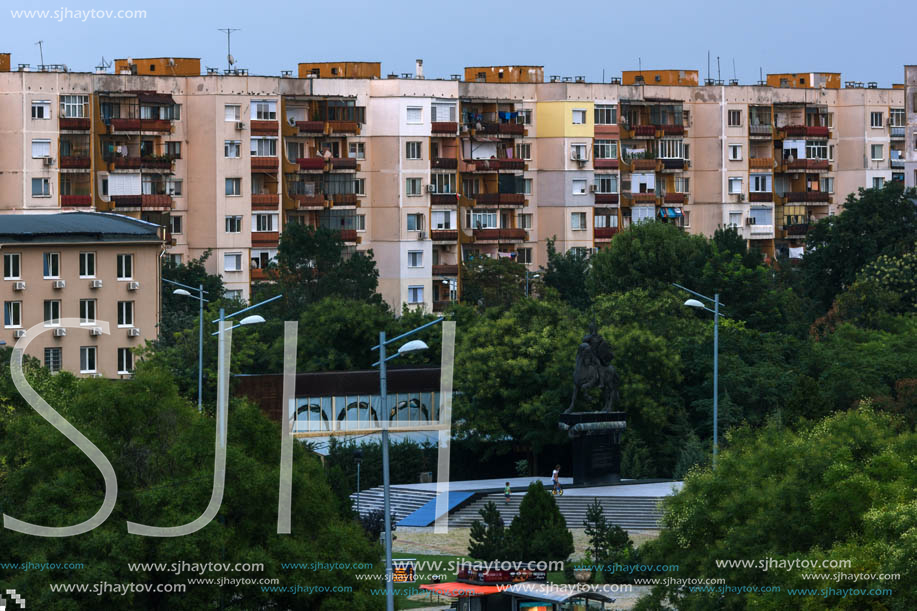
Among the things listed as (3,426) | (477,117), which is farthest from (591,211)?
(3,426)

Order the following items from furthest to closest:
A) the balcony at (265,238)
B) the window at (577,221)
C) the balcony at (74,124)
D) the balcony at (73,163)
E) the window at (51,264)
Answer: the window at (577,221) < the balcony at (265,238) < the balcony at (74,124) < the balcony at (73,163) < the window at (51,264)

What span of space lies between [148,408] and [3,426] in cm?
549

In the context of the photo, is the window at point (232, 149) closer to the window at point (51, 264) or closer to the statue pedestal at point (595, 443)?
the window at point (51, 264)

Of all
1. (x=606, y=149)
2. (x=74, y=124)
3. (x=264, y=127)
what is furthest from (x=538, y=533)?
(x=606, y=149)

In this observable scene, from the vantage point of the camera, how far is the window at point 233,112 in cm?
8869

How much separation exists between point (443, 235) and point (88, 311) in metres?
28.1

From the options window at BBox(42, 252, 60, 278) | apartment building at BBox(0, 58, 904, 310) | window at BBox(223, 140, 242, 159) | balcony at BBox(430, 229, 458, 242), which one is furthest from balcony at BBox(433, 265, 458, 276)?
window at BBox(42, 252, 60, 278)

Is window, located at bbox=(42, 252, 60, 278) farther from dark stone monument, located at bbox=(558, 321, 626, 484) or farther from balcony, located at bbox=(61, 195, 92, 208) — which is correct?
dark stone monument, located at bbox=(558, 321, 626, 484)

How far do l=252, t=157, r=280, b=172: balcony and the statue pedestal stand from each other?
117 feet

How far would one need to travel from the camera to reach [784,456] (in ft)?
114

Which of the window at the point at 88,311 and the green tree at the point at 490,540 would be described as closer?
the green tree at the point at 490,540

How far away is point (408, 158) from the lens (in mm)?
92500

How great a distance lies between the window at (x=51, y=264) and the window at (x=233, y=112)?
22.8 m

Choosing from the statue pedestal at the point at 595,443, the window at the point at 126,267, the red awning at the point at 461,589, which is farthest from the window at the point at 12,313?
the red awning at the point at 461,589
